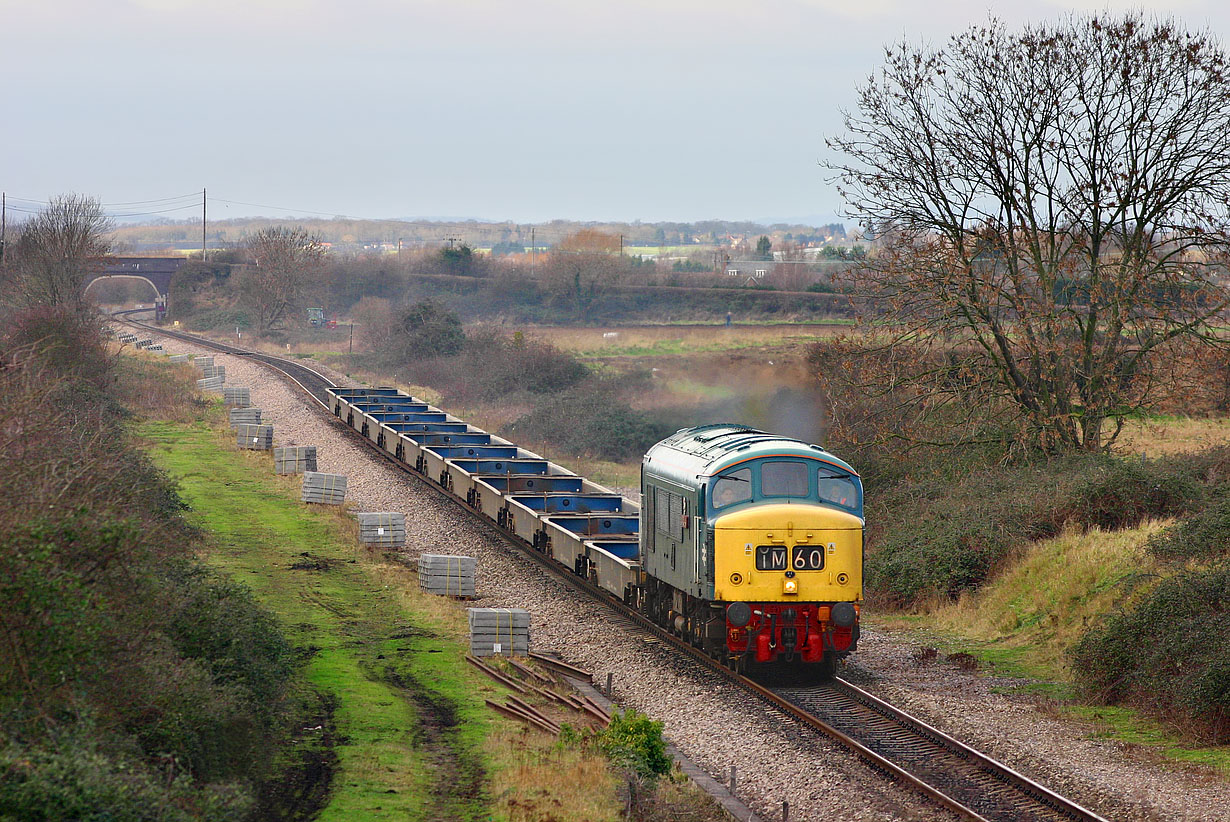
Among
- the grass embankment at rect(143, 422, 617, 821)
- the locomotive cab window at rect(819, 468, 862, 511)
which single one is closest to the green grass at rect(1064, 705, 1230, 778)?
the locomotive cab window at rect(819, 468, 862, 511)

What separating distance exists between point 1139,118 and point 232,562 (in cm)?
2104

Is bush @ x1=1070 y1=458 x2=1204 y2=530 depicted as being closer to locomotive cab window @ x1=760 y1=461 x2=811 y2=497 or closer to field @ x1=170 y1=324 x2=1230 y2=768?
field @ x1=170 y1=324 x2=1230 y2=768

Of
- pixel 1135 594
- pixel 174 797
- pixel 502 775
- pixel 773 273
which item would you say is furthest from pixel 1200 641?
pixel 773 273

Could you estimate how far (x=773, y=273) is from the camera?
10556 cm

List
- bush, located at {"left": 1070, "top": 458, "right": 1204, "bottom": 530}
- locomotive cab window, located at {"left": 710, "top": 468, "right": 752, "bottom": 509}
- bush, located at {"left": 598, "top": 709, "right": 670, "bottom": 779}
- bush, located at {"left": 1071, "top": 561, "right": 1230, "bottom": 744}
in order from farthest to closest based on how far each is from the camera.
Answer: bush, located at {"left": 1070, "top": 458, "right": 1204, "bottom": 530} < locomotive cab window, located at {"left": 710, "top": 468, "right": 752, "bottom": 509} < bush, located at {"left": 1071, "top": 561, "right": 1230, "bottom": 744} < bush, located at {"left": 598, "top": 709, "right": 670, "bottom": 779}

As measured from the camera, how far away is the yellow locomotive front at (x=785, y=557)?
52.4 ft

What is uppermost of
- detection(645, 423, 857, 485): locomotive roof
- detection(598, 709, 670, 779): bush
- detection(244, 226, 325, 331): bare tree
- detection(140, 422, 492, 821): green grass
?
detection(244, 226, 325, 331): bare tree

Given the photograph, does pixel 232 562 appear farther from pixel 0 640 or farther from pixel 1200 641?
pixel 1200 641

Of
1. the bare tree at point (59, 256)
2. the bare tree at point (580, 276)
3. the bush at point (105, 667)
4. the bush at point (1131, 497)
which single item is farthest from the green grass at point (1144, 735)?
the bare tree at point (580, 276)

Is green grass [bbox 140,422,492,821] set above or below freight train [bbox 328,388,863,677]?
below

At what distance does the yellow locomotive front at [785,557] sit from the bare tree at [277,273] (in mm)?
76606

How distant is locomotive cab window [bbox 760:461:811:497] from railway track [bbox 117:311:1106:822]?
265 centimetres

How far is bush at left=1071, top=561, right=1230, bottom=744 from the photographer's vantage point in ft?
44.8

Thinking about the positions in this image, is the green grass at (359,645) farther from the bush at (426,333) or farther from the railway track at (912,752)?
the bush at (426,333)
